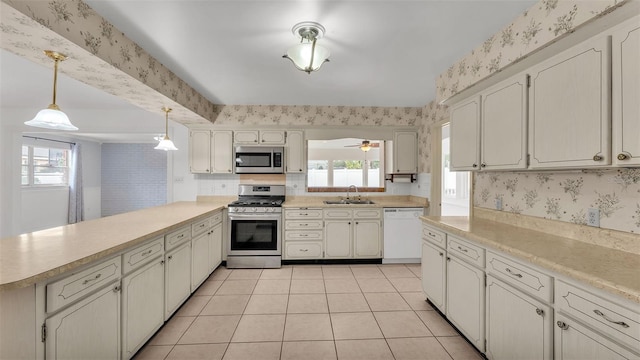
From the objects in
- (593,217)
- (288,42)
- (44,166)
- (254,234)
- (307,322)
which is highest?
(288,42)

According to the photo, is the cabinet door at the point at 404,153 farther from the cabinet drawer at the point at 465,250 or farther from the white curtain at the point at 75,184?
the white curtain at the point at 75,184

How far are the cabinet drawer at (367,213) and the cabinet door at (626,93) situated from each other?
2722 millimetres

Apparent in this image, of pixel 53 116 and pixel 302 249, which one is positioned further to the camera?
pixel 302 249

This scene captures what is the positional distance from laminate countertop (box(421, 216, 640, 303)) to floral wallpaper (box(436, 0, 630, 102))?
1156 millimetres

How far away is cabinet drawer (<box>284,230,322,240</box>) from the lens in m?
3.77

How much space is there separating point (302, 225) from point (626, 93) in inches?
128

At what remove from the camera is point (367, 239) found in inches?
150

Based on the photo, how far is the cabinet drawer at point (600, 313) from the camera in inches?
37.1

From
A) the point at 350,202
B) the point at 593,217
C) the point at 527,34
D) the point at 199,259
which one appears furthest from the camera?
the point at 350,202

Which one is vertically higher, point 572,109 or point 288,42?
point 288,42

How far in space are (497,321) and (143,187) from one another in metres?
8.31

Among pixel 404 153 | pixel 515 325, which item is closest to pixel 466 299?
pixel 515 325

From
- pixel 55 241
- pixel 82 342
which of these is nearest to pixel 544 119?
pixel 82 342

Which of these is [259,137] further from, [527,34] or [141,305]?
[527,34]
